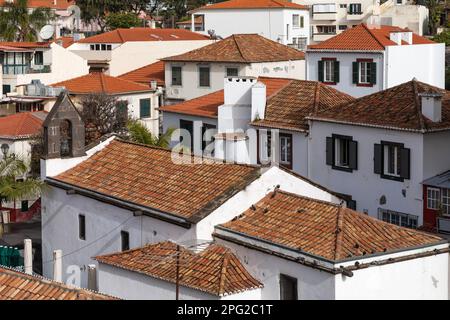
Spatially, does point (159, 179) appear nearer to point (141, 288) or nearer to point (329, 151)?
point (141, 288)

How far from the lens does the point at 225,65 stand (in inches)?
2243

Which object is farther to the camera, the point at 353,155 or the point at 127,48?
the point at 127,48

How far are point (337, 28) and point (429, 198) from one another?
7148 centimetres

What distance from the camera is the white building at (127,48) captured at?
70188 millimetres

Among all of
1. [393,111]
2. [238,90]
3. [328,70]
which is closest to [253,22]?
[328,70]

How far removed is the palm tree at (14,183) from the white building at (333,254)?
10.4 metres

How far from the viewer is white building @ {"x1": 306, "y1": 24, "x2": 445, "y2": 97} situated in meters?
52.2

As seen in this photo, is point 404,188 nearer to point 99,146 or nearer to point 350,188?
point 350,188

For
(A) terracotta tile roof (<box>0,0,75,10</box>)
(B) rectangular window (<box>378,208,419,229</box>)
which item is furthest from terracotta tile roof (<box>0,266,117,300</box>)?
(A) terracotta tile roof (<box>0,0,75,10</box>)

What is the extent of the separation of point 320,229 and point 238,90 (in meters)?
16.6

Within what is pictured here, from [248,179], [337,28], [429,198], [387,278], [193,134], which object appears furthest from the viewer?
[337,28]
